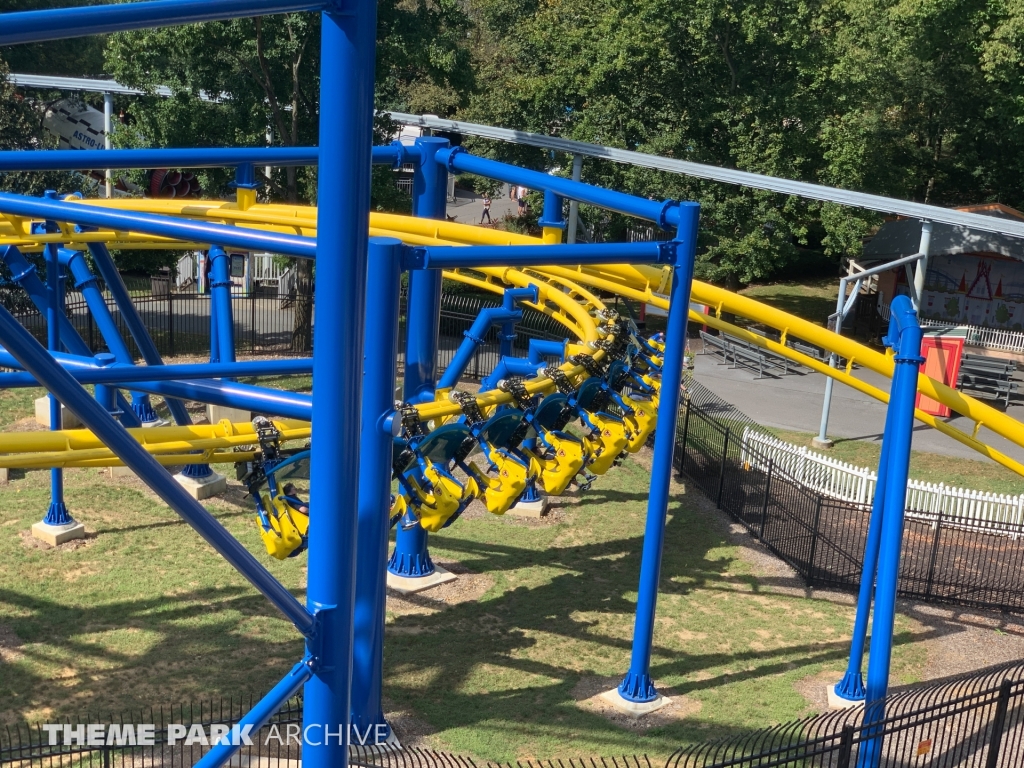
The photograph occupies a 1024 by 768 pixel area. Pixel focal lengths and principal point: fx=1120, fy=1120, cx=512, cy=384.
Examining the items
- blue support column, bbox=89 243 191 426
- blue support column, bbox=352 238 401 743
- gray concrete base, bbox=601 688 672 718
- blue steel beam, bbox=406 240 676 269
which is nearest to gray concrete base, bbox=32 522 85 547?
blue support column, bbox=89 243 191 426

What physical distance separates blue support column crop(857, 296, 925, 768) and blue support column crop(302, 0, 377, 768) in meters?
5.24

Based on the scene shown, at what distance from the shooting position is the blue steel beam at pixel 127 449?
4.83 meters

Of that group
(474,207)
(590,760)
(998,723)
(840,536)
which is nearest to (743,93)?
(840,536)

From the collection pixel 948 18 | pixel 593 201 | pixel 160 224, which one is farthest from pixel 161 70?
pixel 948 18

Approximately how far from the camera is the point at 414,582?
12.7 meters

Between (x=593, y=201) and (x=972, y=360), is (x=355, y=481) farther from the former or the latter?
(x=972, y=360)

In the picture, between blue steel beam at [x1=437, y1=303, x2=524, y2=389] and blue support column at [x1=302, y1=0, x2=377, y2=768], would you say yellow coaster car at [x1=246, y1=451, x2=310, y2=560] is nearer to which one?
blue support column at [x1=302, y1=0, x2=377, y2=768]

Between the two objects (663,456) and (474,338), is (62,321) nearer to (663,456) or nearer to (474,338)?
(474,338)

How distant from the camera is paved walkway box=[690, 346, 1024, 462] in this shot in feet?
67.4

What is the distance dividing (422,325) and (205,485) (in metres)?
5.26

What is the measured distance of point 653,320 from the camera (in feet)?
90.6

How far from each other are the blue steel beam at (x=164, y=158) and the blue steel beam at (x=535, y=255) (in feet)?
6.63

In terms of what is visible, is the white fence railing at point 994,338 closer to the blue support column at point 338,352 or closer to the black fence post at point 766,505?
the black fence post at point 766,505

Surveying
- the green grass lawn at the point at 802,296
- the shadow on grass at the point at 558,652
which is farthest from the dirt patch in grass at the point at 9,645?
the green grass lawn at the point at 802,296
